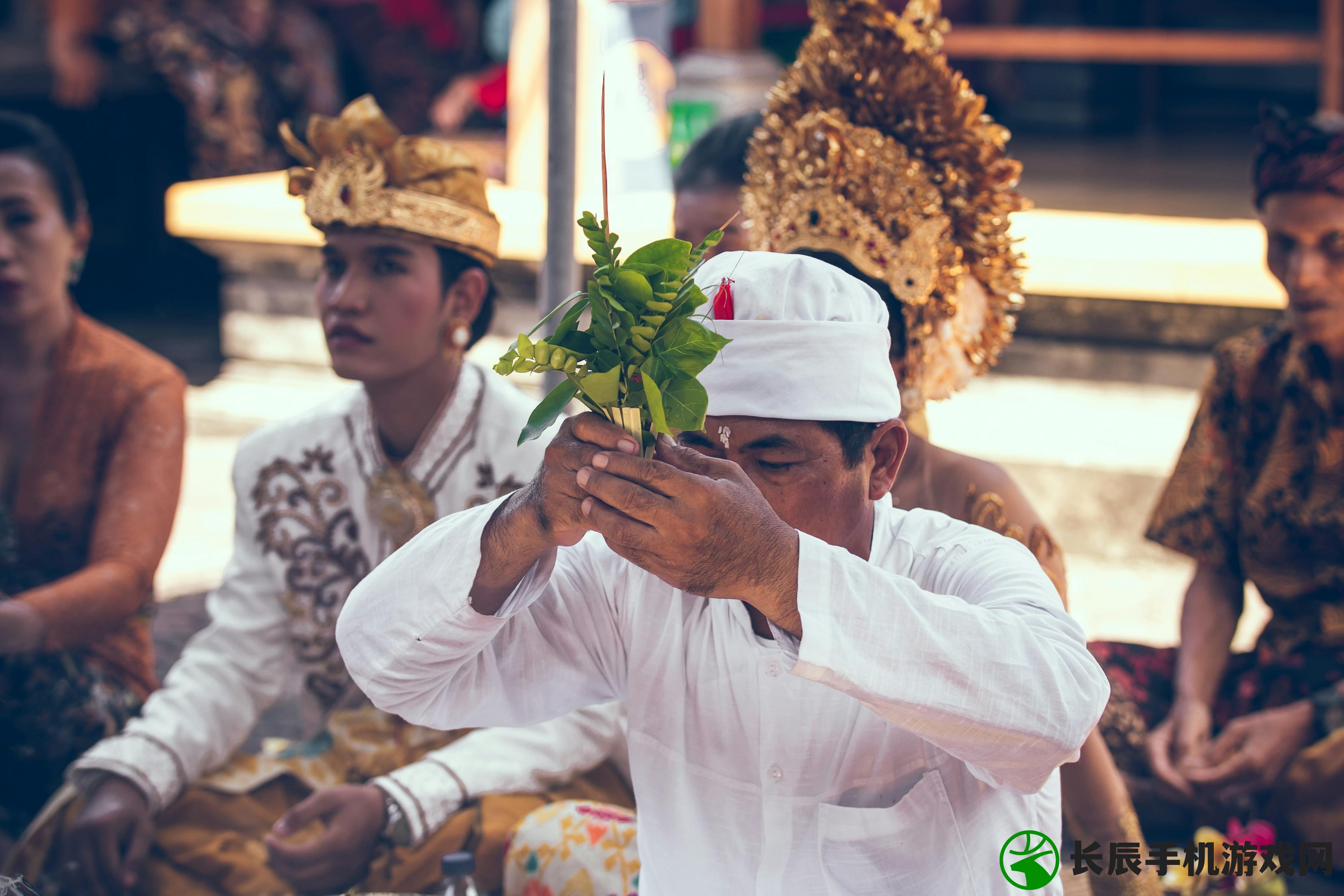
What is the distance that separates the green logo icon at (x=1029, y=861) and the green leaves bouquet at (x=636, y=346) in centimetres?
74

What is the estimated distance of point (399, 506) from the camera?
2.76 meters

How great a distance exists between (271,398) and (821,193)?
452cm

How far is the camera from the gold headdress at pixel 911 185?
252 cm

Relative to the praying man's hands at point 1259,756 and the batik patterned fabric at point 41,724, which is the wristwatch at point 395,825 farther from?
the praying man's hands at point 1259,756

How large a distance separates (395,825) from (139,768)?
20.8 inches

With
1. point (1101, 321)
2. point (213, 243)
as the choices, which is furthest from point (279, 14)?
point (1101, 321)

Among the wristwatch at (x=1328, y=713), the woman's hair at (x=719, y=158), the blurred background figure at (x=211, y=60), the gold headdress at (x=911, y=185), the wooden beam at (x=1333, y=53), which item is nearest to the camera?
the gold headdress at (x=911, y=185)

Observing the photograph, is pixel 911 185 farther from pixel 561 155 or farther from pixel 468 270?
pixel 468 270

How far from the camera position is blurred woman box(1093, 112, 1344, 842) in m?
2.98

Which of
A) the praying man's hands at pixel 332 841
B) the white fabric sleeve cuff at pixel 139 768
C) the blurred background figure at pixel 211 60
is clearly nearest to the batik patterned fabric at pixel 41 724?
the white fabric sleeve cuff at pixel 139 768

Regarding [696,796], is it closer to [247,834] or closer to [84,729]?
[247,834]

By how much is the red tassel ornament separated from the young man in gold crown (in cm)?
106

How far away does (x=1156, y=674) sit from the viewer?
3.34 meters

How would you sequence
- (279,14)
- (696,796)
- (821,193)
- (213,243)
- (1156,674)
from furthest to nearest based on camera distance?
(279,14) < (213,243) < (1156,674) < (821,193) < (696,796)
